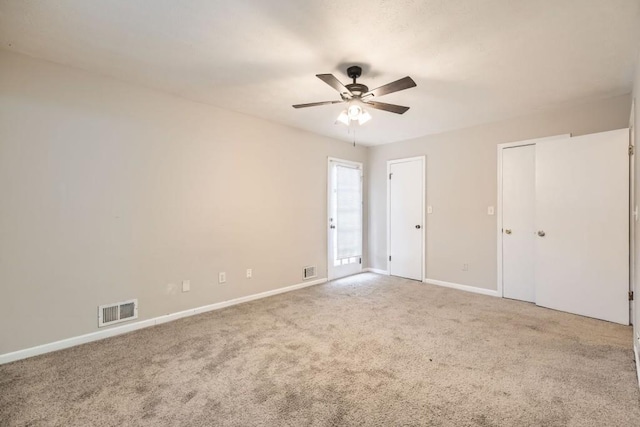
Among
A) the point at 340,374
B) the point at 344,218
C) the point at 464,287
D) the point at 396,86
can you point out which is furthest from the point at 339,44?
the point at 464,287

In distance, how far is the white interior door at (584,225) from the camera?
3100mm

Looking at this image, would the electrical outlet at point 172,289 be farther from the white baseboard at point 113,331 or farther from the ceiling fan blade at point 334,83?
the ceiling fan blade at point 334,83

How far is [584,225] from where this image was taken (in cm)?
330

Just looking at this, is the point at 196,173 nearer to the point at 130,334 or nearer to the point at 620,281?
the point at 130,334

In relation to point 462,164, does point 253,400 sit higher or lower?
lower

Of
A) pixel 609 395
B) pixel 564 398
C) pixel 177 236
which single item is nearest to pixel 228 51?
pixel 177 236

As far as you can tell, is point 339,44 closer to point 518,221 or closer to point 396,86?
point 396,86

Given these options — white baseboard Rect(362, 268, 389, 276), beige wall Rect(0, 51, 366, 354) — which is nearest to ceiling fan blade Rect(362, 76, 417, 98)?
beige wall Rect(0, 51, 366, 354)

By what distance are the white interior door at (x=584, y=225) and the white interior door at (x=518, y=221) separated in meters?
0.20

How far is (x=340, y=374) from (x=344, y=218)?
3266 mm

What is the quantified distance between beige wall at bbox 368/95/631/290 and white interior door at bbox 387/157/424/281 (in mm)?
143

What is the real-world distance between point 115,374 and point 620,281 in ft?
16.0

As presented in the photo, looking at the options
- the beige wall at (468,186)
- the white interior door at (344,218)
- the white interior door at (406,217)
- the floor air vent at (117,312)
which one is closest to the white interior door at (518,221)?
the beige wall at (468,186)

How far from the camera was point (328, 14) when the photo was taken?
6.23 ft
